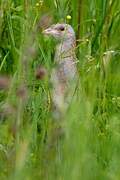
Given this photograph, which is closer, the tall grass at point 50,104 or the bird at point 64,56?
the tall grass at point 50,104

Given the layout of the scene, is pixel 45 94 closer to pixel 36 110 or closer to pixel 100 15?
pixel 36 110

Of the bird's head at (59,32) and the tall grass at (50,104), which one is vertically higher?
the tall grass at (50,104)

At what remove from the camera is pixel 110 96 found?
14.0 ft

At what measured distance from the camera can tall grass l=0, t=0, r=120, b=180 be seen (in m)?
2.66

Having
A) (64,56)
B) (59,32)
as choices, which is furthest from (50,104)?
(59,32)

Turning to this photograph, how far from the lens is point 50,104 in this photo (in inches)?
147

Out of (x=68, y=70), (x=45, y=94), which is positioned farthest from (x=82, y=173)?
(x=68, y=70)

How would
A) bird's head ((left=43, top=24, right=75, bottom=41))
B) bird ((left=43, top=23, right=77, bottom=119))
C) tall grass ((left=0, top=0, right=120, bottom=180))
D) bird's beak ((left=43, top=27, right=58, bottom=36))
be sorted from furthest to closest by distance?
bird's beak ((left=43, top=27, right=58, bottom=36)) → bird's head ((left=43, top=24, right=75, bottom=41)) → bird ((left=43, top=23, right=77, bottom=119)) → tall grass ((left=0, top=0, right=120, bottom=180))

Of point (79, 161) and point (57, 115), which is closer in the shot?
point (79, 161)

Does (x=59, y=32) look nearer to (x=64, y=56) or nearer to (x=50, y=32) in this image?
(x=50, y=32)

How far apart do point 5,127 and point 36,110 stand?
1.38ft

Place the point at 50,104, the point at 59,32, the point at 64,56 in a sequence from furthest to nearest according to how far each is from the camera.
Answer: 1. the point at 59,32
2. the point at 64,56
3. the point at 50,104

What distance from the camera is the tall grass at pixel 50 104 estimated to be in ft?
8.73

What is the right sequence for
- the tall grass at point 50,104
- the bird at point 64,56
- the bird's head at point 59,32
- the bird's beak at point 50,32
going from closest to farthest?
1. the tall grass at point 50,104
2. the bird at point 64,56
3. the bird's head at point 59,32
4. the bird's beak at point 50,32
